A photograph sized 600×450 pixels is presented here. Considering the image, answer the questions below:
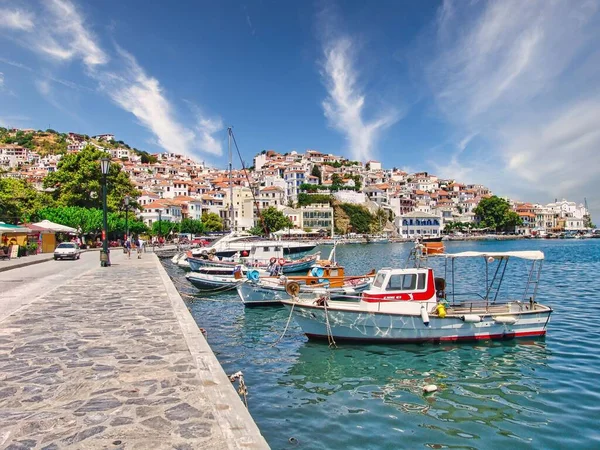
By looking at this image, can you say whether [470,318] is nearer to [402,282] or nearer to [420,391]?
[402,282]

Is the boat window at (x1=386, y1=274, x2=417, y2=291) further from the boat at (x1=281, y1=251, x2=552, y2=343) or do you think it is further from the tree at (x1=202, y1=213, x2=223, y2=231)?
the tree at (x1=202, y1=213, x2=223, y2=231)

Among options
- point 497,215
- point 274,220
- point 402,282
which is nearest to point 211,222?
point 274,220

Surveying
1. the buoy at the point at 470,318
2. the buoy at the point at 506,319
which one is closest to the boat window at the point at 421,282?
the buoy at the point at 470,318

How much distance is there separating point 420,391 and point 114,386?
22.1 feet

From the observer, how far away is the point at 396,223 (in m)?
141

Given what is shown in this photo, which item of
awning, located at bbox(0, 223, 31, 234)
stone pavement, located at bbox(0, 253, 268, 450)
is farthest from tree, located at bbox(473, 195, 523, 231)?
stone pavement, located at bbox(0, 253, 268, 450)

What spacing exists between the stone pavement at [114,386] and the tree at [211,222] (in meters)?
94.1

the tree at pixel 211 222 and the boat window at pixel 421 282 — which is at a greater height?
the tree at pixel 211 222

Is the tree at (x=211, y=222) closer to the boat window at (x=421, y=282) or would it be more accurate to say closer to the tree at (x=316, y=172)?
the tree at (x=316, y=172)

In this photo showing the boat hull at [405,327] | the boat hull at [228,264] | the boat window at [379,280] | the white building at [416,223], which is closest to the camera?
the boat hull at [405,327]

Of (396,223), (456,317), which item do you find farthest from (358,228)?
(456,317)

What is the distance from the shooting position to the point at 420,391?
1000 cm

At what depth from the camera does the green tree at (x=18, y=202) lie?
4638 cm

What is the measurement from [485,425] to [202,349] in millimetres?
5619
